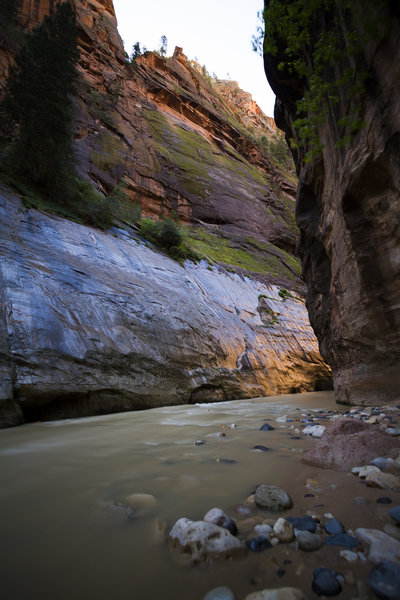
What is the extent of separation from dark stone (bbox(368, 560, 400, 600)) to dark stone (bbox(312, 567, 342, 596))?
0.11m

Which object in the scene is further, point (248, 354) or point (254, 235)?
point (254, 235)

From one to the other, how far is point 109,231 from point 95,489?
9.99m

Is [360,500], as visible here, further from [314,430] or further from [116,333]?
[116,333]

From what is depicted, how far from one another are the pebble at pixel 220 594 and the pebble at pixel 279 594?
2.7 inches

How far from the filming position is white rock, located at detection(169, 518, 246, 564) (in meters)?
1.16

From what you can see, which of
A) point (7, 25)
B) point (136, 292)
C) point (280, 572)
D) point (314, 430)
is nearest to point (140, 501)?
point (280, 572)

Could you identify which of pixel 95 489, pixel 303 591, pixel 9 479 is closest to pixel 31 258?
pixel 9 479

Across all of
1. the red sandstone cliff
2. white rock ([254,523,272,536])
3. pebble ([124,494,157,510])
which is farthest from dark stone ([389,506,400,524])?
the red sandstone cliff

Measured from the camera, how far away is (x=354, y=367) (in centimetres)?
593

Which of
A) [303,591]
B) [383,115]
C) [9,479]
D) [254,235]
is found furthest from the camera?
[254,235]

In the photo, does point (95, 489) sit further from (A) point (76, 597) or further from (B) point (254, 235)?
(B) point (254, 235)

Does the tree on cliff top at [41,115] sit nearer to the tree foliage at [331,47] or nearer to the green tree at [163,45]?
the tree foliage at [331,47]

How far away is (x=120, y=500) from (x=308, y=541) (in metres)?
1.10

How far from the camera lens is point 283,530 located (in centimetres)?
127
